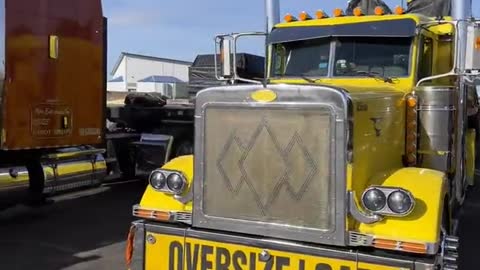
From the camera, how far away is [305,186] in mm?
4172

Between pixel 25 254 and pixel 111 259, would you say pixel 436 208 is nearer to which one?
pixel 111 259

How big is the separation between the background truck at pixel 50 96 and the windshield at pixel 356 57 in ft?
10.8

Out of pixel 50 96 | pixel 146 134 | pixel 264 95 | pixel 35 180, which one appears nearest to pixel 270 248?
pixel 264 95

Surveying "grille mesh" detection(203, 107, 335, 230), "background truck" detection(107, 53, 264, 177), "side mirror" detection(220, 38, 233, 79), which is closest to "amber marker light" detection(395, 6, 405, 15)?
"side mirror" detection(220, 38, 233, 79)

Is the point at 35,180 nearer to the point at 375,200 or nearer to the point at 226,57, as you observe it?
the point at 226,57

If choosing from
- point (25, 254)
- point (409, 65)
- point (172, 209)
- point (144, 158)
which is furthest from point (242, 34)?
point (144, 158)

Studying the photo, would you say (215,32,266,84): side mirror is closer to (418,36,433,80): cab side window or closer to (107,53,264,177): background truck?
(418,36,433,80): cab side window

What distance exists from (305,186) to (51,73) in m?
4.65

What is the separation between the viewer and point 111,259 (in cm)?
630

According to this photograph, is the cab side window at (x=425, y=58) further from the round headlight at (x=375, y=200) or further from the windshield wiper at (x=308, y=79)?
the round headlight at (x=375, y=200)

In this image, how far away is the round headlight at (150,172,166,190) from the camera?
4750 millimetres

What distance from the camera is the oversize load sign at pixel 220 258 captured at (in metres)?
4.03

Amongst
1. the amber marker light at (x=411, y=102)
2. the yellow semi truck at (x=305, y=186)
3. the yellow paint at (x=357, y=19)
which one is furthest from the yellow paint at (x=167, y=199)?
the yellow paint at (x=357, y=19)

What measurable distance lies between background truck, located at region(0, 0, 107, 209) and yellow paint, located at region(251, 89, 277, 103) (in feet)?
13.2
